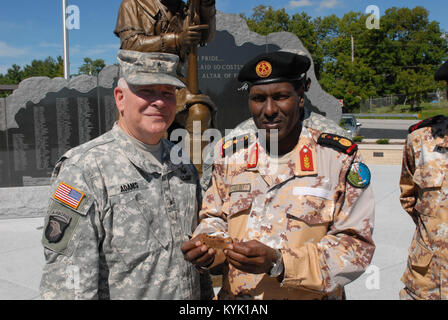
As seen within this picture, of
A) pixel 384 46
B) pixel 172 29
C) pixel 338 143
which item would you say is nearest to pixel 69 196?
pixel 338 143

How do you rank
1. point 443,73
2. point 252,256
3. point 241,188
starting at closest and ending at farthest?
point 252,256 → point 241,188 → point 443,73

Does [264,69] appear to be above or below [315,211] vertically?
above

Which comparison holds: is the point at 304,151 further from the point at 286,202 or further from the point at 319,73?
the point at 319,73

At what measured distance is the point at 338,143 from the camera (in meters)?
1.61

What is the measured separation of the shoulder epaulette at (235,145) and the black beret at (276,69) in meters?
0.31

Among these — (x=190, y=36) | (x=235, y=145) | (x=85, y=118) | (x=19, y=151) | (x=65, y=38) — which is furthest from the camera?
(x=65, y=38)

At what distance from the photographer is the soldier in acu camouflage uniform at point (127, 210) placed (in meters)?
1.50

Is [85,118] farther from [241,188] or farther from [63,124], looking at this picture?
[241,188]

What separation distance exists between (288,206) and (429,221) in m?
1.05

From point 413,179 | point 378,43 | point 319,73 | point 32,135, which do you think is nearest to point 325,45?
point 319,73

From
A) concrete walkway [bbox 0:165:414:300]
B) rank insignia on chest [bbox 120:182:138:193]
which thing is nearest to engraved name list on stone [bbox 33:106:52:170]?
concrete walkway [bbox 0:165:414:300]

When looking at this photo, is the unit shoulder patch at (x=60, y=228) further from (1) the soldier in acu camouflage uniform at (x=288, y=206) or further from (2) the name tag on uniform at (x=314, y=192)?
(2) the name tag on uniform at (x=314, y=192)

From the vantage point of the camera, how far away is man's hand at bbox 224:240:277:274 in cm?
133

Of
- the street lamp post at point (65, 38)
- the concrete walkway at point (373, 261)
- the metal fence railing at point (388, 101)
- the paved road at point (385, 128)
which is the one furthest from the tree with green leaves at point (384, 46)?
the concrete walkway at point (373, 261)
